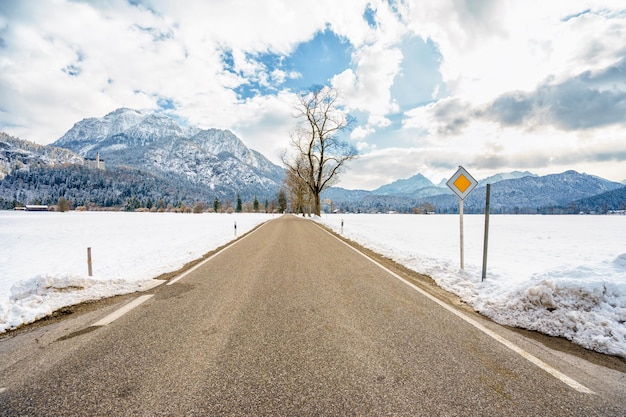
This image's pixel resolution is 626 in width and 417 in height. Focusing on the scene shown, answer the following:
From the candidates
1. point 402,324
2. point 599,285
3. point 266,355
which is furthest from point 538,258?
point 266,355

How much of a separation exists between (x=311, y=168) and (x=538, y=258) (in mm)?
33313

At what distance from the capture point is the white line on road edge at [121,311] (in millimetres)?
4228

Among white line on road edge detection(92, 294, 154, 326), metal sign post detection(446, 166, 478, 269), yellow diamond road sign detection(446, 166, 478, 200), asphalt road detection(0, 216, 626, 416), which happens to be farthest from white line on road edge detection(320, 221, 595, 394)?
white line on road edge detection(92, 294, 154, 326)

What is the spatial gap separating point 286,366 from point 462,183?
7292 mm

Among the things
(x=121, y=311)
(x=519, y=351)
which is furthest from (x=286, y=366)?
(x=121, y=311)

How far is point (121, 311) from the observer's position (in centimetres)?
472

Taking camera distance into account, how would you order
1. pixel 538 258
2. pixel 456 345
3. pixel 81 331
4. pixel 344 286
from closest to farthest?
1. pixel 456 345
2. pixel 81 331
3. pixel 344 286
4. pixel 538 258

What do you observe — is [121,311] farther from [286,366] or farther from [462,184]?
[462,184]

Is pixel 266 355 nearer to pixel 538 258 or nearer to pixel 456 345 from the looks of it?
pixel 456 345

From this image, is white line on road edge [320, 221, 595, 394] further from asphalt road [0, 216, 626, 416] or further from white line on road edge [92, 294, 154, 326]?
white line on road edge [92, 294, 154, 326]

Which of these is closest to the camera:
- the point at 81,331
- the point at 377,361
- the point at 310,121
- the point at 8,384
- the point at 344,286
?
the point at 8,384

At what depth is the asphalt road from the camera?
2.33 m

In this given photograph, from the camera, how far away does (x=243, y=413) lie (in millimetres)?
2209

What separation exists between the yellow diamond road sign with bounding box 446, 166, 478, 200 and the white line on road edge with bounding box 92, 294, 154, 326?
26.2ft
